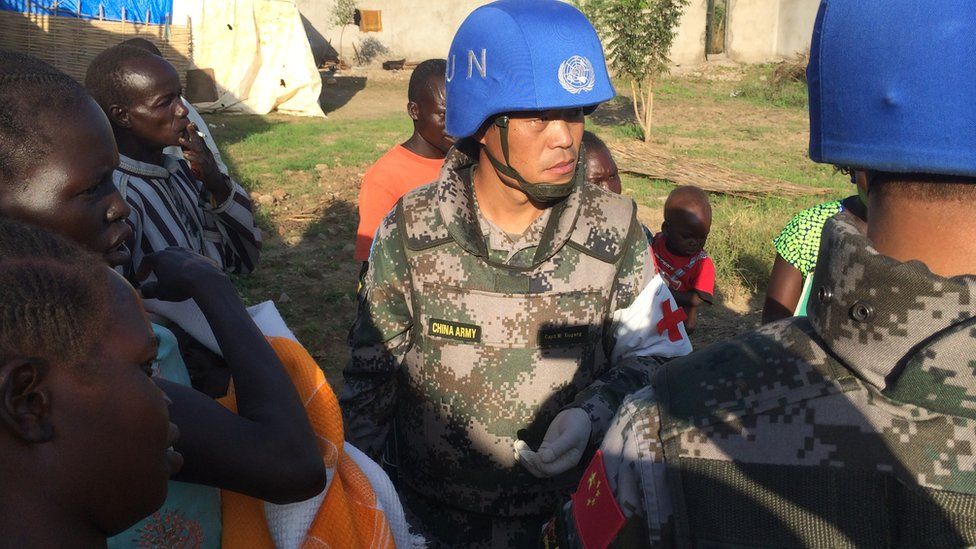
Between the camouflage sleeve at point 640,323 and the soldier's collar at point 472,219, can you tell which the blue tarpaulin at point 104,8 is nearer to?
the soldier's collar at point 472,219

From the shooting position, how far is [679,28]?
20.0 meters

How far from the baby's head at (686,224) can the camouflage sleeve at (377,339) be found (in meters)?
2.45

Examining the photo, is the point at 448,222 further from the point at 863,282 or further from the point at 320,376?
the point at 863,282

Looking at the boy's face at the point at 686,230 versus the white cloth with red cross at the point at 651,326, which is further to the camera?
the boy's face at the point at 686,230

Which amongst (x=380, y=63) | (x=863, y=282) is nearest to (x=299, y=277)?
(x=863, y=282)

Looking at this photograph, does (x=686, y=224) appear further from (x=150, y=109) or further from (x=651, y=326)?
(x=150, y=109)

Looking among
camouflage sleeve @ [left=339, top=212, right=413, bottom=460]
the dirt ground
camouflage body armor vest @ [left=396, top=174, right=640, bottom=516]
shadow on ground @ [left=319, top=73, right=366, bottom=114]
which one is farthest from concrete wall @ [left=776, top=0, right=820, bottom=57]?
camouflage sleeve @ [left=339, top=212, right=413, bottom=460]

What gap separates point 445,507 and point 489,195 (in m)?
0.92

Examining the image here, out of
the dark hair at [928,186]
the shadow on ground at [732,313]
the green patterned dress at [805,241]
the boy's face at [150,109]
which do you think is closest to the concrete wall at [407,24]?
the shadow on ground at [732,313]

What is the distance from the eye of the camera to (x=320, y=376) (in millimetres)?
1628

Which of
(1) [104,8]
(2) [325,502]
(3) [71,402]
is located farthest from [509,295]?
(1) [104,8]

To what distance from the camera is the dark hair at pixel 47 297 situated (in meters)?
0.94

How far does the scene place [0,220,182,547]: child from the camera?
945mm

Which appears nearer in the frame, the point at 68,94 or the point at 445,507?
the point at 68,94
